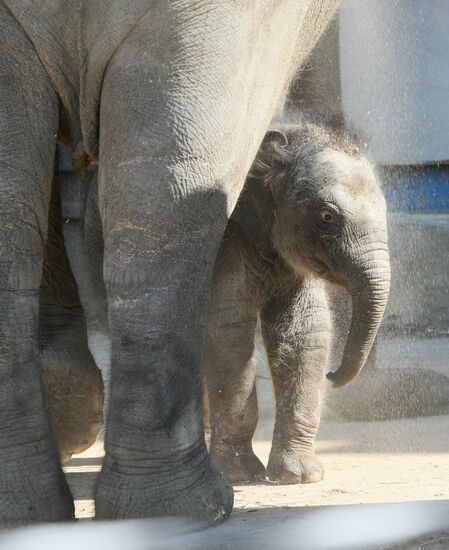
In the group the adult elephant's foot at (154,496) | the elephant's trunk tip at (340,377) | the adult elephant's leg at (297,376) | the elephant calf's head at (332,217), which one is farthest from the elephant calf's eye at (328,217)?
the adult elephant's foot at (154,496)

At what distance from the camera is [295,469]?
446cm

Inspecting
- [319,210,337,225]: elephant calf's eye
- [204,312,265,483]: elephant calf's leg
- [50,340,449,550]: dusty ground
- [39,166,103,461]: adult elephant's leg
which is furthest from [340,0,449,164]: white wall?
[39,166,103,461]: adult elephant's leg

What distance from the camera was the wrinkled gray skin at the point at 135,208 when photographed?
273 cm

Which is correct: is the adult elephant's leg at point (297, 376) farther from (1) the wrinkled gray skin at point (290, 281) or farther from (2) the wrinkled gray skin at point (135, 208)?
(2) the wrinkled gray skin at point (135, 208)

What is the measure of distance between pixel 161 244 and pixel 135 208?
9cm

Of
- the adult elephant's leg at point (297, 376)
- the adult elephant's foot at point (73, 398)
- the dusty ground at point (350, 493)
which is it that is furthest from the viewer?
the adult elephant's leg at point (297, 376)

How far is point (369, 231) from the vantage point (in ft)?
14.6

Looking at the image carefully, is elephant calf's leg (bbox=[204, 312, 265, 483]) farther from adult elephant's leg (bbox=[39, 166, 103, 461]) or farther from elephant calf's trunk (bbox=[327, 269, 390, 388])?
adult elephant's leg (bbox=[39, 166, 103, 461])

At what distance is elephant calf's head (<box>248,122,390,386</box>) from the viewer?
4.43 m

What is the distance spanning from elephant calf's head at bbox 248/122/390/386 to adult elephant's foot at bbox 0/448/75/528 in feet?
5.81

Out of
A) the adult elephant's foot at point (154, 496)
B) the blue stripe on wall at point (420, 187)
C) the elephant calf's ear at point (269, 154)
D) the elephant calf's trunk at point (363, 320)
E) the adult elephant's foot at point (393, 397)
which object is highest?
the blue stripe on wall at point (420, 187)

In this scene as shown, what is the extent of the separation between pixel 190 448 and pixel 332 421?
3514 mm

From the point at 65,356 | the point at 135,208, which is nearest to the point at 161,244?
the point at 135,208

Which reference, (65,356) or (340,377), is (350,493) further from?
(65,356)
